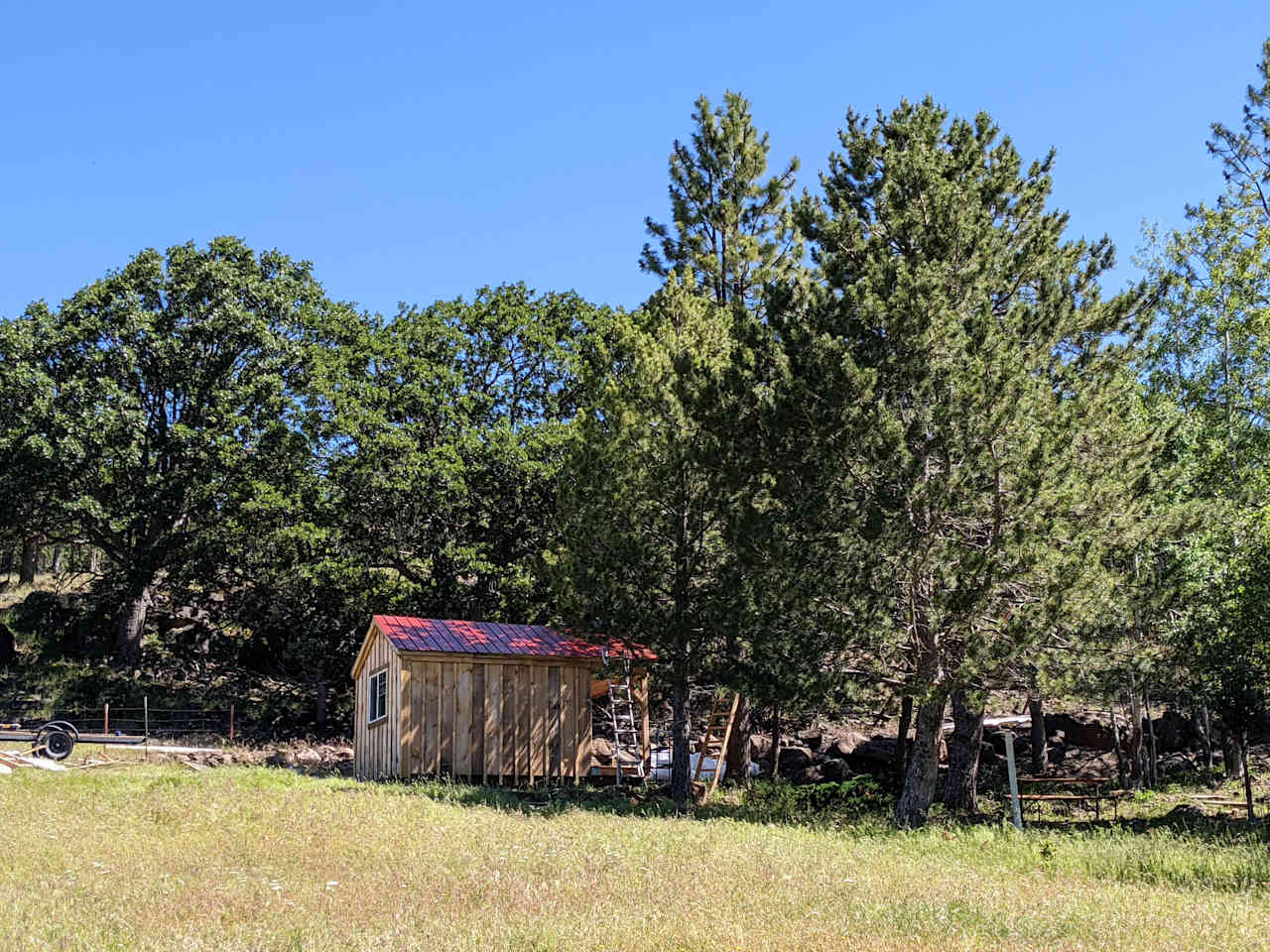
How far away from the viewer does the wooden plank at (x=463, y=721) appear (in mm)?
20688

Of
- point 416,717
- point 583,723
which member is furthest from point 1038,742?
point 416,717

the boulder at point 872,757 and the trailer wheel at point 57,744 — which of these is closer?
the trailer wheel at point 57,744

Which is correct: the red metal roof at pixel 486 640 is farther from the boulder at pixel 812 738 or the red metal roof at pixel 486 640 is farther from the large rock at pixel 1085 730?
the large rock at pixel 1085 730

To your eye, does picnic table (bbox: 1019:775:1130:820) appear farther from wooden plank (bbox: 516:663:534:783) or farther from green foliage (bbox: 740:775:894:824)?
wooden plank (bbox: 516:663:534:783)

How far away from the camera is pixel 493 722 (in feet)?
69.5

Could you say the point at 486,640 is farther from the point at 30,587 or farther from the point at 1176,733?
the point at 30,587

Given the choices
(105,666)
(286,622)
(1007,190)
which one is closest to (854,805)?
(1007,190)

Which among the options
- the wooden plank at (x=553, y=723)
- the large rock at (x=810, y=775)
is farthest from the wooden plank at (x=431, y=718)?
the large rock at (x=810, y=775)

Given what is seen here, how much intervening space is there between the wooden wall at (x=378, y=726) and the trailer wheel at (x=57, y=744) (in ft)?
18.1

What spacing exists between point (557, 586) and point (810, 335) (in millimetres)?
7610

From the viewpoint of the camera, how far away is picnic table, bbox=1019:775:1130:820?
59.1 ft

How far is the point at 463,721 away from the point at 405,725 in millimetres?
1170

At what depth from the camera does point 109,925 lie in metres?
7.76

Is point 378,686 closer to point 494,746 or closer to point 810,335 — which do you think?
point 494,746
